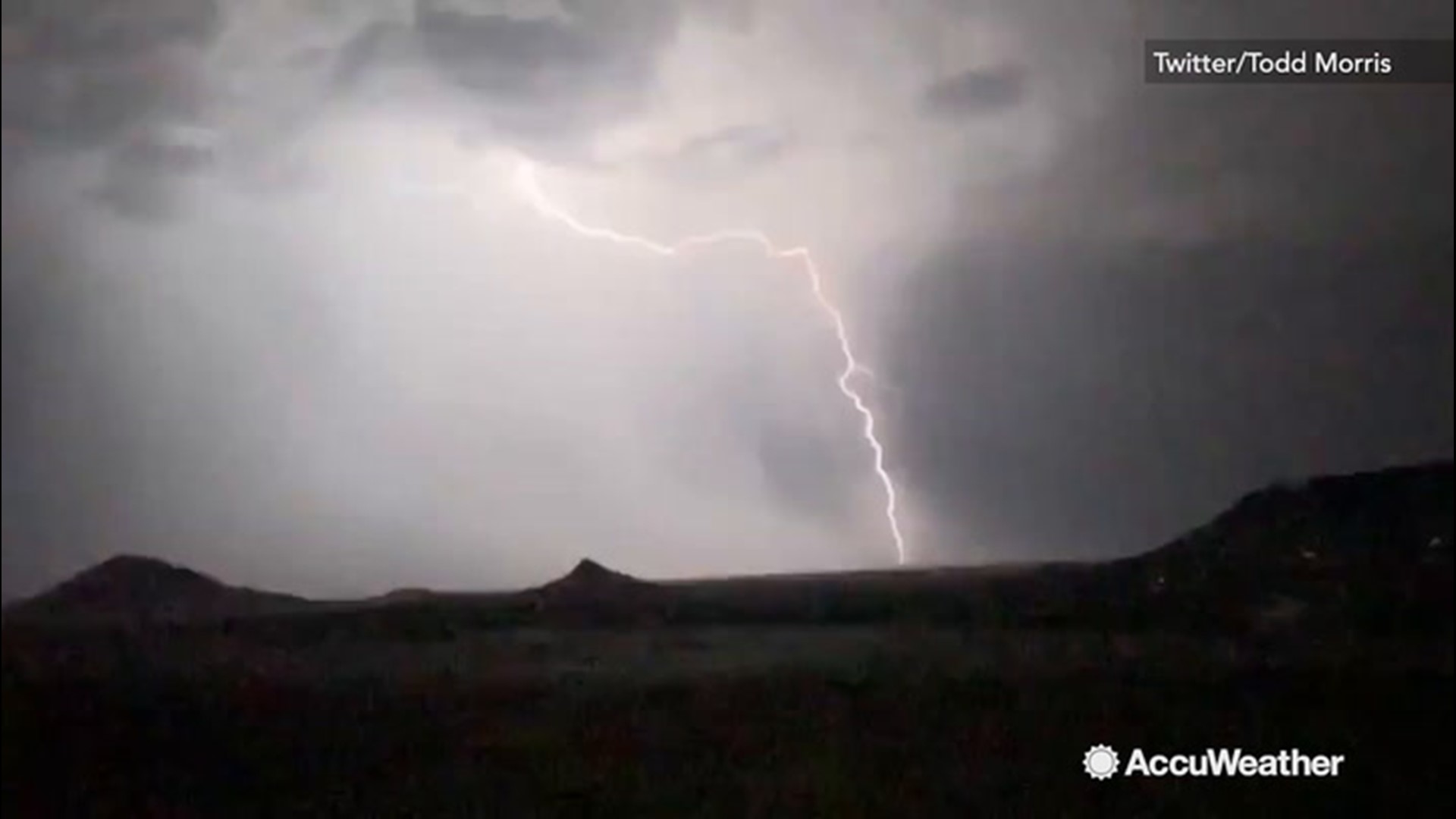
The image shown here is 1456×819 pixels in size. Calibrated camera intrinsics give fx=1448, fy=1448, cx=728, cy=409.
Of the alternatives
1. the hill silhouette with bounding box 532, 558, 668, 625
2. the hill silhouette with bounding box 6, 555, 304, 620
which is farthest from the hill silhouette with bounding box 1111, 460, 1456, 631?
the hill silhouette with bounding box 6, 555, 304, 620

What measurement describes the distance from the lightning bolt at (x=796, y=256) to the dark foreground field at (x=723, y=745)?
181mm

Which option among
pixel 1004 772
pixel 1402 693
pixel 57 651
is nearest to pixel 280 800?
pixel 57 651

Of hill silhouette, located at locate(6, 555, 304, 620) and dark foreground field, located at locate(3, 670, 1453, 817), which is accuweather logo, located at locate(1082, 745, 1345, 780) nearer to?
dark foreground field, located at locate(3, 670, 1453, 817)

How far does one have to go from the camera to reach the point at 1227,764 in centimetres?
132

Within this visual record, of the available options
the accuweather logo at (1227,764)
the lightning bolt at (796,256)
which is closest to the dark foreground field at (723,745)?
the accuweather logo at (1227,764)

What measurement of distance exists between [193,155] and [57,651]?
1.65 feet

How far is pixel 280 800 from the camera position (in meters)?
1.36

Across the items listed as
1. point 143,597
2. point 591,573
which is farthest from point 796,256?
point 143,597

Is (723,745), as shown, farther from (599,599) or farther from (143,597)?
(143,597)

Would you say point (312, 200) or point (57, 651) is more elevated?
point (312, 200)

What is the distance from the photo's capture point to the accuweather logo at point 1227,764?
1.31 m

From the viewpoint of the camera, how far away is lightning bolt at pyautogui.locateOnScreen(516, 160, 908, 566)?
54.3 inches

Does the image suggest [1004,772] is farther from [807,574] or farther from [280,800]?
[280,800]

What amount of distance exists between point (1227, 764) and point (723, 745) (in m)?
0.46
